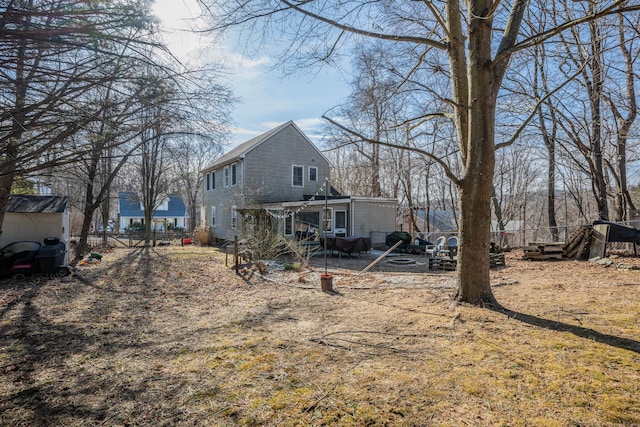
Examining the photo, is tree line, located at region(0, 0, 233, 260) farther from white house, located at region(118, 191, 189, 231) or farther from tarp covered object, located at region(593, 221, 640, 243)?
white house, located at region(118, 191, 189, 231)

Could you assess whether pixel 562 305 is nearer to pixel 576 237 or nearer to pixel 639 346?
pixel 639 346

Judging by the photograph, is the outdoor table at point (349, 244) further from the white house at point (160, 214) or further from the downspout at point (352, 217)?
the white house at point (160, 214)

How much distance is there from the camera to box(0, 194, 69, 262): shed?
10773 mm

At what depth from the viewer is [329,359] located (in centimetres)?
351

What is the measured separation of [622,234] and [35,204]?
18022 millimetres

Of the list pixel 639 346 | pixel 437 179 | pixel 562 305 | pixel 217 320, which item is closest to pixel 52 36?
pixel 217 320

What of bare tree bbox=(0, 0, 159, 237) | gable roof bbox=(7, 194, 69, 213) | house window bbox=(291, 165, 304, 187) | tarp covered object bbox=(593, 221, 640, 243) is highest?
house window bbox=(291, 165, 304, 187)

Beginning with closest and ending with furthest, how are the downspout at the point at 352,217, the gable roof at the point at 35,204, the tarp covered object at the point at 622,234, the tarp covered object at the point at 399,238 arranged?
1. the tarp covered object at the point at 622,234
2. the gable roof at the point at 35,204
3. the tarp covered object at the point at 399,238
4. the downspout at the point at 352,217

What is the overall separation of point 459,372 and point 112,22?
13.9 feet

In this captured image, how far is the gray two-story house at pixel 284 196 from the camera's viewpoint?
17.2 meters

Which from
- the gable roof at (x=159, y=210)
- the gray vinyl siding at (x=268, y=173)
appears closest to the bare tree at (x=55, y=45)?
the gray vinyl siding at (x=268, y=173)

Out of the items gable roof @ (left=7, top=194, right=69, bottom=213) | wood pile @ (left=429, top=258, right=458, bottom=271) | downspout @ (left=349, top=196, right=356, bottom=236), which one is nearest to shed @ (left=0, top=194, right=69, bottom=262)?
gable roof @ (left=7, top=194, right=69, bottom=213)

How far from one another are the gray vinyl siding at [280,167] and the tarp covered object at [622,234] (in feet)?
50.1

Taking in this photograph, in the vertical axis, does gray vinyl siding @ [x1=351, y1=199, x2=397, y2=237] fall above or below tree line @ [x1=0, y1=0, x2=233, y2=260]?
below
